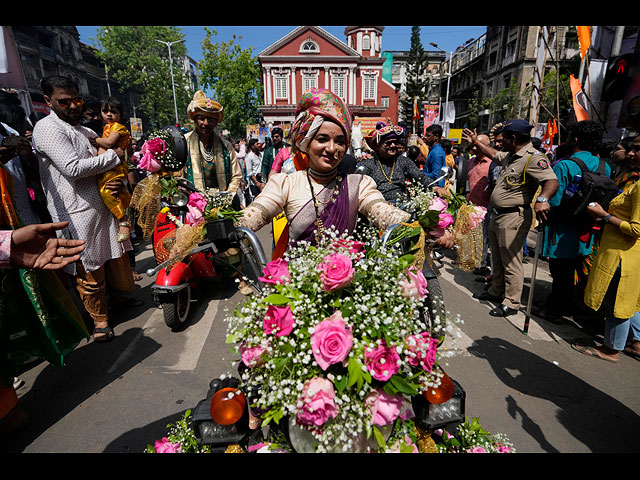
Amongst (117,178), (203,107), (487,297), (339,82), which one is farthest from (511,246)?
(339,82)

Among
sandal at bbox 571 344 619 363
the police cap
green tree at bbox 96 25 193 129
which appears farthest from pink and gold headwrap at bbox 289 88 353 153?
green tree at bbox 96 25 193 129

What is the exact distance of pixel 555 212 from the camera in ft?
12.9

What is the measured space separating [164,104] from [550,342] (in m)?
47.8

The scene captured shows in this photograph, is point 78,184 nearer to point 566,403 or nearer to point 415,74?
point 566,403

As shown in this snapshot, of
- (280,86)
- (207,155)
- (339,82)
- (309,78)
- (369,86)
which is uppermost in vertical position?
(309,78)

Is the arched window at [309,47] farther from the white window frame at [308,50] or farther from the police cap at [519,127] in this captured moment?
the police cap at [519,127]

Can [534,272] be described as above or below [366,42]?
below

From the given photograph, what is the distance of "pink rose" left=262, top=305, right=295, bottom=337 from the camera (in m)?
1.06

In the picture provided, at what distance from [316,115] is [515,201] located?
3246 mm

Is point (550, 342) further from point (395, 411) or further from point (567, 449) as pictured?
point (395, 411)

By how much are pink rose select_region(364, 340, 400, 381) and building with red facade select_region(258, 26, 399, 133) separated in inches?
1413

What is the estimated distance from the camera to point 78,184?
3.36 meters

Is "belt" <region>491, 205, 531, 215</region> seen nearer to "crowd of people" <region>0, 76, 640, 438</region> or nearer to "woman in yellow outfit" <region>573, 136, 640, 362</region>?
"crowd of people" <region>0, 76, 640, 438</region>
